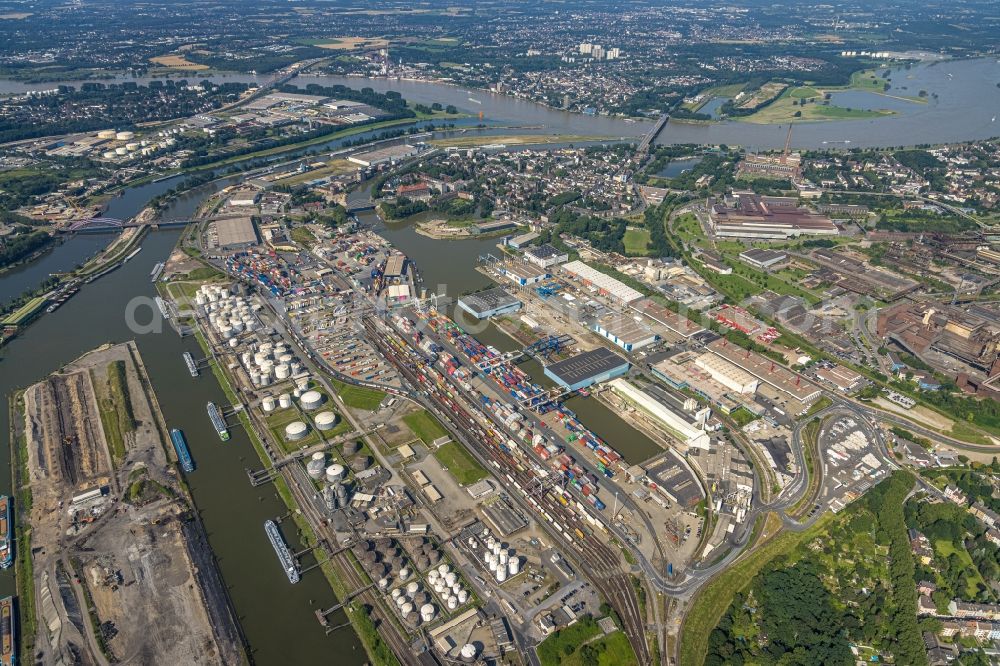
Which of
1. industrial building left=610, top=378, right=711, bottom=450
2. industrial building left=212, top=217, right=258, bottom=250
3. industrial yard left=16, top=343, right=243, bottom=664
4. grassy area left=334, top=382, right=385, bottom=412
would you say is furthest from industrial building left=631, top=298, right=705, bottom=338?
industrial building left=212, top=217, right=258, bottom=250

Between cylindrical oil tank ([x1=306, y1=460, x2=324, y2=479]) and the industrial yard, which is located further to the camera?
cylindrical oil tank ([x1=306, y1=460, x2=324, y2=479])

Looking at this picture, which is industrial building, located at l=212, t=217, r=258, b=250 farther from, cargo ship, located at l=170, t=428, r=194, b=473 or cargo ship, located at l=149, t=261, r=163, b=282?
cargo ship, located at l=170, t=428, r=194, b=473

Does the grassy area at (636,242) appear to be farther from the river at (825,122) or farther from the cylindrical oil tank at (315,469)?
the river at (825,122)

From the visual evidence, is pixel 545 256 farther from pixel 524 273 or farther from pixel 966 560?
pixel 966 560

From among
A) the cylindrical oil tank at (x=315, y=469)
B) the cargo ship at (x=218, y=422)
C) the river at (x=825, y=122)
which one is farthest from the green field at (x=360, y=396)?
the river at (x=825, y=122)

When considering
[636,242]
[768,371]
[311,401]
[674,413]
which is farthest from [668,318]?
[311,401]
